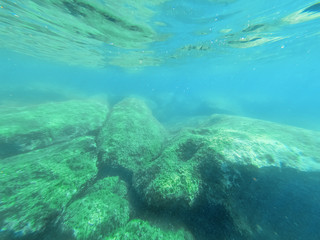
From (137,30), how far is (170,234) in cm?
1638

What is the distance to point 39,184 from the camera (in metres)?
4.76

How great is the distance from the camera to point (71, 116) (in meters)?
11.1

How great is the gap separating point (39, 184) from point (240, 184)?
22.4ft

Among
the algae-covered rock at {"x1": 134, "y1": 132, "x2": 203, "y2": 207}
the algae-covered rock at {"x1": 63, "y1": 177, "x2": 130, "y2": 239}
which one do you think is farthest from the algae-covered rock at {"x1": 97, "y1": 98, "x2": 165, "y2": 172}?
the algae-covered rock at {"x1": 63, "y1": 177, "x2": 130, "y2": 239}

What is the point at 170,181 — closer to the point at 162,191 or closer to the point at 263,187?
the point at 162,191

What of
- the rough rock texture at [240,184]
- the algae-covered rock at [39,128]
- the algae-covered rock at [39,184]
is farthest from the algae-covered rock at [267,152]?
the algae-covered rock at [39,128]

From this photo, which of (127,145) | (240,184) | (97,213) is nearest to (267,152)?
(240,184)

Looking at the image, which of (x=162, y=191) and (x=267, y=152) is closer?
(x=162, y=191)

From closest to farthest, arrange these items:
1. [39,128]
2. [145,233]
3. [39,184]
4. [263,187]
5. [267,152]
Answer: [145,233]
[39,184]
[263,187]
[267,152]
[39,128]

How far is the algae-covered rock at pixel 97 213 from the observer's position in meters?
3.85

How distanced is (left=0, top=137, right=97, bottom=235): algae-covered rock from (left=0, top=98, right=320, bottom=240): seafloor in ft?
0.08

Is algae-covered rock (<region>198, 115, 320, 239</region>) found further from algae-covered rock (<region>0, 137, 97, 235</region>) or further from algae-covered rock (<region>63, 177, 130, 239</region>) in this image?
algae-covered rock (<region>0, 137, 97, 235</region>)

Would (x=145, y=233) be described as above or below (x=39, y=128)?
above

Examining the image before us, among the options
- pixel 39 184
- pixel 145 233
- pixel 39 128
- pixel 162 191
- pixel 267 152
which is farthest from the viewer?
pixel 39 128
